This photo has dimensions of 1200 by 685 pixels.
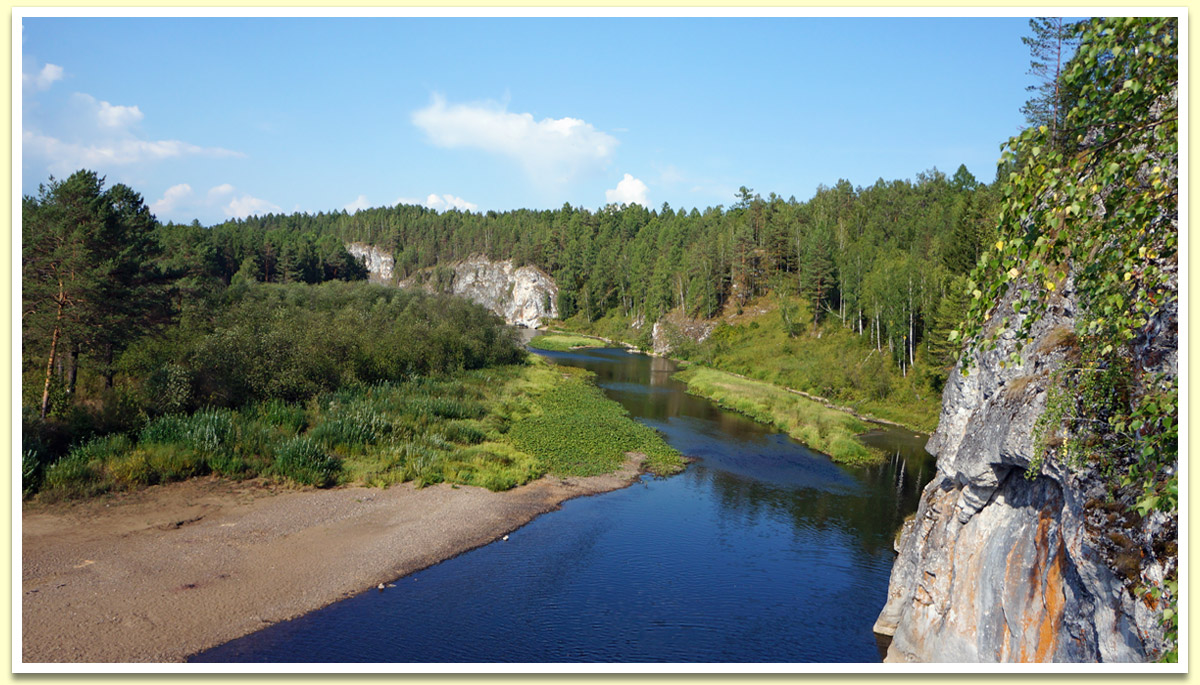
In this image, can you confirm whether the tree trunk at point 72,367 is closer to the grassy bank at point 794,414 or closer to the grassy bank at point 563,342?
the grassy bank at point 794,414

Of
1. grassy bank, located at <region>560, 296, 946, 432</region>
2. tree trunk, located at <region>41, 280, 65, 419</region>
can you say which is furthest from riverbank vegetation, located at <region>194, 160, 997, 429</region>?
tree trunk, located at <region>41, 280, 65, 419</region>

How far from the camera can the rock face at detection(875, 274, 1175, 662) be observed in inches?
332

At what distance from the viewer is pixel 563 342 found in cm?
9838

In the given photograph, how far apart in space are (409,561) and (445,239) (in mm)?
156021

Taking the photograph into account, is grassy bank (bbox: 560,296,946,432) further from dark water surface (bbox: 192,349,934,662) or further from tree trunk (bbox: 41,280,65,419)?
tree trunk (bbox: 41,280,65,419)

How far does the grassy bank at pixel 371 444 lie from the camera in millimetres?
23844

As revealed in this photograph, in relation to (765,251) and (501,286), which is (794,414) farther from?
(501,286)

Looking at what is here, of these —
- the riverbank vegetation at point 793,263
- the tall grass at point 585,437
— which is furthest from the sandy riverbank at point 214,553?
the riverbank vegetation at point 793,263

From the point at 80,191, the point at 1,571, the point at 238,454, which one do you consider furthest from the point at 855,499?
the point at 80,191

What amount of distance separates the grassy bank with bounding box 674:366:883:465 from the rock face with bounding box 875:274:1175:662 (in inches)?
780

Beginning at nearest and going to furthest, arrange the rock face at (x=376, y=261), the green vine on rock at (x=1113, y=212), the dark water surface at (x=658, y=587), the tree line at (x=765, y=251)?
the green vine on rock at (x=1113, y=212), the dark water surface at (x=658, y=587), the tree line at (x=765, y=251), the rock face at (x=376, y=261)

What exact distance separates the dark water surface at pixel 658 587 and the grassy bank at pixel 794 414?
174 inches
